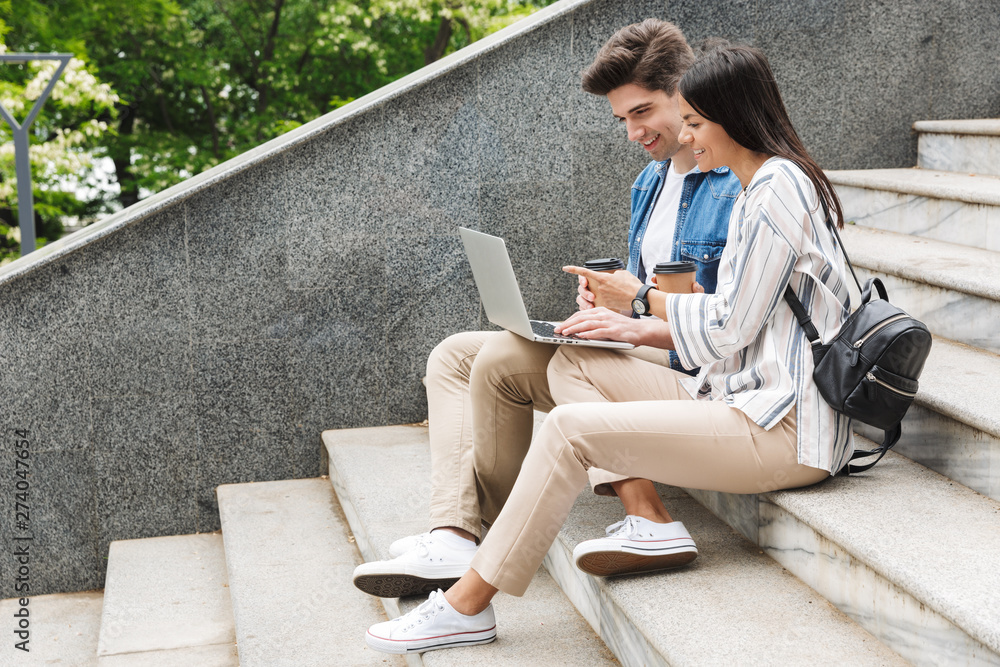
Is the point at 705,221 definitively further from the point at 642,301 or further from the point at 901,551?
the point at 901,551

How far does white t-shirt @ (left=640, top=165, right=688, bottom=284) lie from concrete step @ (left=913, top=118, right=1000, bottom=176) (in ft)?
5.96

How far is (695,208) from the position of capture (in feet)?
8.64

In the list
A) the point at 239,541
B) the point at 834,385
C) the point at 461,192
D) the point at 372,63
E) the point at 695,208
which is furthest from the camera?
the point at 372,63

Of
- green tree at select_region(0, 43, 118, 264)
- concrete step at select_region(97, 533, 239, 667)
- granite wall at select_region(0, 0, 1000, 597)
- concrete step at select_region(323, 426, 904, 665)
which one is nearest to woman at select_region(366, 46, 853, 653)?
concrete step at select_region(323, 426, 904, 665)

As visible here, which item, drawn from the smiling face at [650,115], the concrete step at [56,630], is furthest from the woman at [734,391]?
the concrete step at [56,630]

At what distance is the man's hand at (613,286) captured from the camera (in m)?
2.39

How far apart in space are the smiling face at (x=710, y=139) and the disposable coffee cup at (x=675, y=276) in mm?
274

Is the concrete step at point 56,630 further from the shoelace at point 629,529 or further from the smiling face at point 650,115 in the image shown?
the smiling face at point 650,115

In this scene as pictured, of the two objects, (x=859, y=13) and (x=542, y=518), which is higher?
(x=859, y=13)

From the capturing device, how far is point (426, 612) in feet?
7.27

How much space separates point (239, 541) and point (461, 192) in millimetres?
1727

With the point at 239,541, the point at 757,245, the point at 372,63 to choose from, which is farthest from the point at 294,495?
the point at 372,63

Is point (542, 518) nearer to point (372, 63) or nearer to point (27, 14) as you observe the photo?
point (27, 14)

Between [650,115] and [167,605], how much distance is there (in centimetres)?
245
